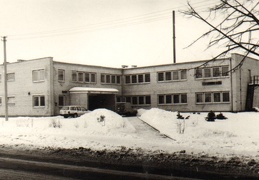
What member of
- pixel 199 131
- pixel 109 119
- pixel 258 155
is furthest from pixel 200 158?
pixel 109 119

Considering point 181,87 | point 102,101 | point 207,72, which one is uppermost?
point 207,72

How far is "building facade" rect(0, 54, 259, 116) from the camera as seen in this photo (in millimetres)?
39469

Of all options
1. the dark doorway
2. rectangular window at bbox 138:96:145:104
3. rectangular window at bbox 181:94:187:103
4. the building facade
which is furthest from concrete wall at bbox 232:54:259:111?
the dark doorway

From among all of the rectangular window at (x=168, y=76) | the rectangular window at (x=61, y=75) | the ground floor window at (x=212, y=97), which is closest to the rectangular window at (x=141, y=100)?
the rectangular window at (x=168, y=76)

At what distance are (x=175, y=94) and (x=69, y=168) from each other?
117ft

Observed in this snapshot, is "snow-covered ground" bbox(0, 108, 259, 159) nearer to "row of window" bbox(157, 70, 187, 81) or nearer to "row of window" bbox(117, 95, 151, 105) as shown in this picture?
"row of window" bbox(157, 70, 187, 81)

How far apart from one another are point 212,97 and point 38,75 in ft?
69.2

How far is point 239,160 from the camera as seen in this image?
1012cm

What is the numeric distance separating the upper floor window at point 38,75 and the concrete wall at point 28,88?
14.5 inches

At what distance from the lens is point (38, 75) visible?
4038cm

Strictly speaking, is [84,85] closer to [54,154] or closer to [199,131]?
[199,131]

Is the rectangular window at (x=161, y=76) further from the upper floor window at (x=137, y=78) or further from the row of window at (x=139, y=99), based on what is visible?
the row of window at (x=139, y=99)

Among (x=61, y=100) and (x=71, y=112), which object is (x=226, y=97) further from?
(x=61, y=100)

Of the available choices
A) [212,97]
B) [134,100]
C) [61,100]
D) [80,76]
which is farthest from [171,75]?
[61,100]
